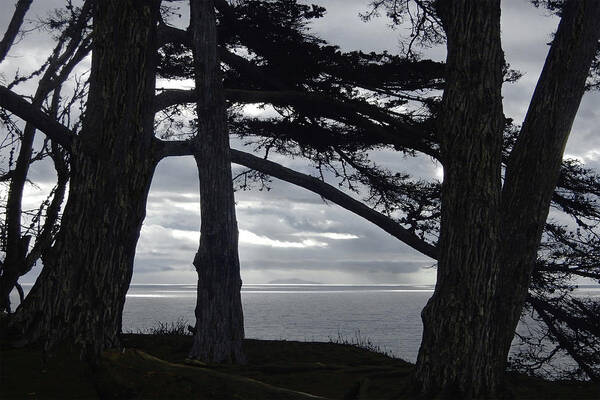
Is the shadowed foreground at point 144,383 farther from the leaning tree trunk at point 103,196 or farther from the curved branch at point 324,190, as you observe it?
→ the curved branch at point 324,190

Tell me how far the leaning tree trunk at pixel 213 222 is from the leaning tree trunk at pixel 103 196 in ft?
14.3

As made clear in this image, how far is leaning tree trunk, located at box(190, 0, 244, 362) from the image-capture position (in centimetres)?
1089

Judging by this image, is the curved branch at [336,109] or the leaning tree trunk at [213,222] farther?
the curved branch at [336,109]

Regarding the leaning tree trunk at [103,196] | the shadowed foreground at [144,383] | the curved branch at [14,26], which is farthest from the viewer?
the curved branch at [14,26]

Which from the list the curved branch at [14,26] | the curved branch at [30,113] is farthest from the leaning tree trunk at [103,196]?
the curved branch at [14,26]

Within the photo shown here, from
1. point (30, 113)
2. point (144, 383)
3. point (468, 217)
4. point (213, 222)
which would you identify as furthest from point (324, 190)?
point (144, 383)

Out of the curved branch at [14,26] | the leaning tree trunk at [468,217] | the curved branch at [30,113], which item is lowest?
the leaning tree trunk at [468,217]

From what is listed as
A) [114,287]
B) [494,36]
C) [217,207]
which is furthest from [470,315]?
[217,207]

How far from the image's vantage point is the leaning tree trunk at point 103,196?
6.21m

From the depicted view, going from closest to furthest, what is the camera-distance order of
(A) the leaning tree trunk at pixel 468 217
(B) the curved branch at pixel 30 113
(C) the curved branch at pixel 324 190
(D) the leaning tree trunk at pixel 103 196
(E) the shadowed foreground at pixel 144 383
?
1. (E) the shadowed foreground at pixel 144 383
2. (D) the leaning tree trunk at pixel 103 196
3. (A) the leaning tree trunk at pixel 468 217
4. (B) the curved branch at pixel 30 113
5. (C) the curved branch at pixel 324 190

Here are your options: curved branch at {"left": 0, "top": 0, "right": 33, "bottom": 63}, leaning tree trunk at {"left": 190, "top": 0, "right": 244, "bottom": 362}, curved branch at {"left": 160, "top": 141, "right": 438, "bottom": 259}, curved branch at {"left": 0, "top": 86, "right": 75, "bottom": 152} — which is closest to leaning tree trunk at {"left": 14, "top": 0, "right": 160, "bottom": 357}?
curved branch at {"left": 0, "top": 86, "right": 75, "bottom": 152}

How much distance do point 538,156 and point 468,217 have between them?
1430mm

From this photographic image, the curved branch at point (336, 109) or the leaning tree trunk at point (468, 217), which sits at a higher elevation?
the curved branch at point (336, 109)

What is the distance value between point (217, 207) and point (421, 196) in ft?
12.6
